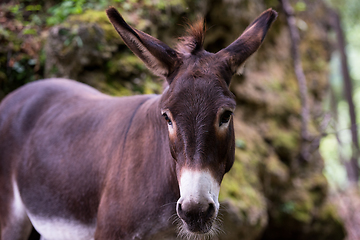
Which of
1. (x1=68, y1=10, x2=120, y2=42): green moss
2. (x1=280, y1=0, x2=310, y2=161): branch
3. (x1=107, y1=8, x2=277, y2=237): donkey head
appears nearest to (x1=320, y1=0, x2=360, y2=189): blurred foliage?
(x1=280, y1=0, x2=310, y2=161): branch

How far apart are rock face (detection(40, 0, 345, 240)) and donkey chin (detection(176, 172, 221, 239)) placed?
2.81m

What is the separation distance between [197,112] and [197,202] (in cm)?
56

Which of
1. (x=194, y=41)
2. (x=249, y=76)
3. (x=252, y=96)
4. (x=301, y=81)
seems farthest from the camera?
(x=301, y=81)

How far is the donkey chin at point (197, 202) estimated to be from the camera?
1.72m

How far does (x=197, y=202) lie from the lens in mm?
1717

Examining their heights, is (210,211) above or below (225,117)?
below

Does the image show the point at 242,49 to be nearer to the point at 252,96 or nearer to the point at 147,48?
the point at 147,48

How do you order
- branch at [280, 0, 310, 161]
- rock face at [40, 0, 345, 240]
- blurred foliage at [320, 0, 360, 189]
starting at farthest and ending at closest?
blurred foliage at [320, 0, 360, 189] < branch at [280, 0, 310, 161] < rock face at [40, 0, 345, 240]

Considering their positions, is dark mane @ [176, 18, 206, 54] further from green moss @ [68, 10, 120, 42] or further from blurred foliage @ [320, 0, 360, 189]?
blurred foliage @ [320, 0, 360, 189]

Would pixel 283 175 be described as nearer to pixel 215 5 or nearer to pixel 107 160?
pixel 215 5

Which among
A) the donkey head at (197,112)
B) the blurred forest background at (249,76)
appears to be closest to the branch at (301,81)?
the blurred forest background at (249,76)

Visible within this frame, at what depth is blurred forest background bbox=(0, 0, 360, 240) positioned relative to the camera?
475cm

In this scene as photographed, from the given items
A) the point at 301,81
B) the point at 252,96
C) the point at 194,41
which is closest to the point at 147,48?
the point at 194,41

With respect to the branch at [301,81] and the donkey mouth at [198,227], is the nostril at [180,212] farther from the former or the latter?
the branch at [301,81]
